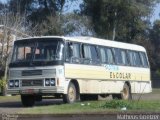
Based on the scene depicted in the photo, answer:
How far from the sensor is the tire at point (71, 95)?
24.0 metres

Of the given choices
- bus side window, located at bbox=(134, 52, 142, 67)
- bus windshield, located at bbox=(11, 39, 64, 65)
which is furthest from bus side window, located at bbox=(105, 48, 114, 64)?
bus windshield, located at bbox=(11, 39, 64, 65)

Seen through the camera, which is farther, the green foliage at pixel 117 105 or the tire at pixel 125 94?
the tire at pixel 125 94

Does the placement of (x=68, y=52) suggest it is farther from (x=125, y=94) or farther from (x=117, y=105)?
(x=125, y=94)

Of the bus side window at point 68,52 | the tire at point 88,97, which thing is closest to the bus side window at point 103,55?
the tire at point 88,97

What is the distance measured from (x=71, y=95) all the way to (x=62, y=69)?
4.79ft

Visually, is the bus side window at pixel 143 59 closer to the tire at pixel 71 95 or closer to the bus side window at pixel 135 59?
the bus side window at pixel 135 59

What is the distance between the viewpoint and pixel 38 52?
2383 cm

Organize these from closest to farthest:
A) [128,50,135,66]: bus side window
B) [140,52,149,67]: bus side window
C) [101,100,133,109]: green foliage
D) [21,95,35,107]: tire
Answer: [101,100,133,109]: green foliage → [21,95,35,107]: tire → [128,50,135,66]: bus side window → [140,52,149,67]: bus side window

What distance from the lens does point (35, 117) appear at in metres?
14.5

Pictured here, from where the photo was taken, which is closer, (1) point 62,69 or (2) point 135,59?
(1) point 62,69

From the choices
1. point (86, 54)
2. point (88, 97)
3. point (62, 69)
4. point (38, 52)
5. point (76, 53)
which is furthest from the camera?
point (88, 97)

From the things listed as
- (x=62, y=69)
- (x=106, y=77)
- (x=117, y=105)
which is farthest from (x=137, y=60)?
(x=117, y=105)

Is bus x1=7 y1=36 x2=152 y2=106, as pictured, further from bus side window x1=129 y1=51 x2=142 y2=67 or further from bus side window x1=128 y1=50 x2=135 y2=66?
bus side window x1=129 y1=51 x2=142 y2=67

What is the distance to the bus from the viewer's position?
23.4m
